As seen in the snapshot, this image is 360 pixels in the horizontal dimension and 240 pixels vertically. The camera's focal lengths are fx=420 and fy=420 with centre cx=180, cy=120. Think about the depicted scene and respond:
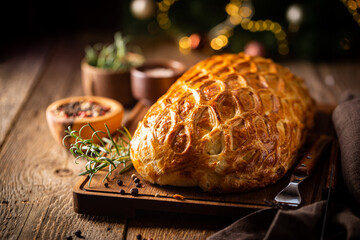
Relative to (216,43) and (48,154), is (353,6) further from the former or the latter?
(48,154)

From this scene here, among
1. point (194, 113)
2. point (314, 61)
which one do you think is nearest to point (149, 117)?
point (194, 113)

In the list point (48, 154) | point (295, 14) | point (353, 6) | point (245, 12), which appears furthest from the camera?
point (245, 12)

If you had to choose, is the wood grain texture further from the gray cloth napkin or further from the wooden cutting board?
the gray cloth napkin

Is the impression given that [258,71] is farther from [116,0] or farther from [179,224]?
[116,0]

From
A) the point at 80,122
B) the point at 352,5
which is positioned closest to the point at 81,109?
the point at 80,122

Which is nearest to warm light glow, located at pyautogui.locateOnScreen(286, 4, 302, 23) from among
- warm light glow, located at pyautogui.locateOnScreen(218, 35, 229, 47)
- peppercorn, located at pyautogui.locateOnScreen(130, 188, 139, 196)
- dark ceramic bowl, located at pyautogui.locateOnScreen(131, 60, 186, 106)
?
warm light glow, located at pyautogui.locateOnScreen(218, 35, 229, 47)

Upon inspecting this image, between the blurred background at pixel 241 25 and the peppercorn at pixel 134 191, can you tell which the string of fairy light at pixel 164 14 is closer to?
the blurred background at pixel 241 25
